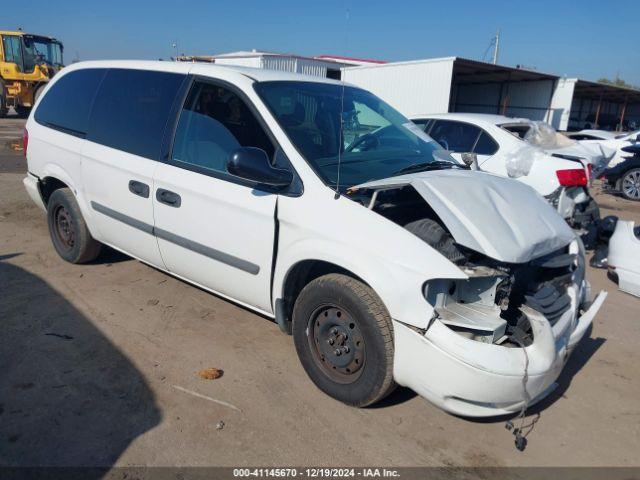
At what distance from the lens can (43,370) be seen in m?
3.28

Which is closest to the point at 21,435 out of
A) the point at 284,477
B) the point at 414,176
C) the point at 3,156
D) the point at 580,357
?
the point at 284,477

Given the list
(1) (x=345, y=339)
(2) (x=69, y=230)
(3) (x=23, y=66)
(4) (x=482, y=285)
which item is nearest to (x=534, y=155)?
(4) (x=482, y=285)

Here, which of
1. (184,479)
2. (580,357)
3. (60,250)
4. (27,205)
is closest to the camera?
(184,479)

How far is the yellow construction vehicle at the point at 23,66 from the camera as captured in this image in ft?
71.4

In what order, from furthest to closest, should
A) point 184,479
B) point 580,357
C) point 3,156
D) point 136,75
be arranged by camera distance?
point 3,156, point 136,75, point 580,357, point 184,479

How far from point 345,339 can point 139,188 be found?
6.77 ft

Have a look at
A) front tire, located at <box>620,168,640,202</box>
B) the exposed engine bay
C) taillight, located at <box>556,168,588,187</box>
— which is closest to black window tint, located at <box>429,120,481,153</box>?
taillight, located at <box>556,168,588,187</box>

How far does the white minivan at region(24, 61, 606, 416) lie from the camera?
2605 millimetres

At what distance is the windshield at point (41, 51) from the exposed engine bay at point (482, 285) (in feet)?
79.9

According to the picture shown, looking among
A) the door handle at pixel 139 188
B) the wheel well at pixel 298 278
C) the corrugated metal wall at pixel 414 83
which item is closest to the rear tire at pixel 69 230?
the door handle at pixel 139 188

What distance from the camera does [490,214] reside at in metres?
2.88

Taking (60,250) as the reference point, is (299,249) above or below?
above

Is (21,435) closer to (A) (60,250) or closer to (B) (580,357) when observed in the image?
(A) (60,250)

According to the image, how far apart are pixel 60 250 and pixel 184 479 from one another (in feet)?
11.6
